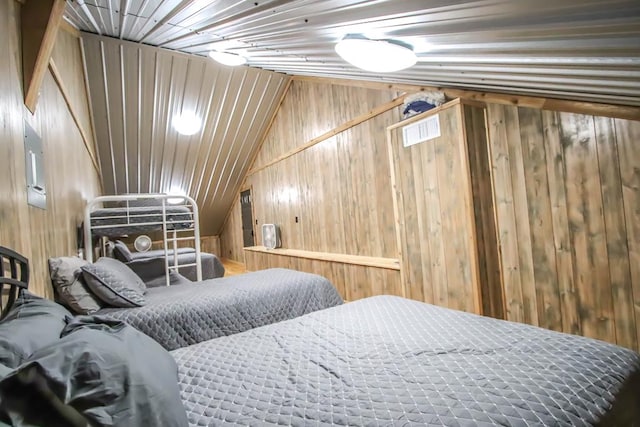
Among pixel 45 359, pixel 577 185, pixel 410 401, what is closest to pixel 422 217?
pixel 577 185

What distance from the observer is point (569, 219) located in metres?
2.06

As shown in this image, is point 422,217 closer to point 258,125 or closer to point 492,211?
point 492,211

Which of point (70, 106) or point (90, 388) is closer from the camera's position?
point (90, 388)

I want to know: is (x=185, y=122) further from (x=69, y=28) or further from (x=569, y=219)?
(x=569, y=219)

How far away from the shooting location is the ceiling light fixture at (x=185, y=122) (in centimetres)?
486

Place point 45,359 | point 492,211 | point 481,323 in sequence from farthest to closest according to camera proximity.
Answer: point 492,211, point 481,323, point 45,359

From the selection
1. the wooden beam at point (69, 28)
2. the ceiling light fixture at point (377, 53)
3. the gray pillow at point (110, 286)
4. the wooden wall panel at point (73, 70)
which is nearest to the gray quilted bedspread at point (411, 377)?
the gray pillow at point (110, 286)

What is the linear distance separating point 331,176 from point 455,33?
287 cm

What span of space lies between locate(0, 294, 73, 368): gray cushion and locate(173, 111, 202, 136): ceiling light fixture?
419 cm

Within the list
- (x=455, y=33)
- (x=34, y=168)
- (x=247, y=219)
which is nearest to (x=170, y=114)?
(x=247, y=219)

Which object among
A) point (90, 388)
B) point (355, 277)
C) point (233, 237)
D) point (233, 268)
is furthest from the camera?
point (233, 237)

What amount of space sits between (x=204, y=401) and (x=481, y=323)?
3.81 ft

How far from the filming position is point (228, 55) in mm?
2977

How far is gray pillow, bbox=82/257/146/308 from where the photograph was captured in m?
1.87
